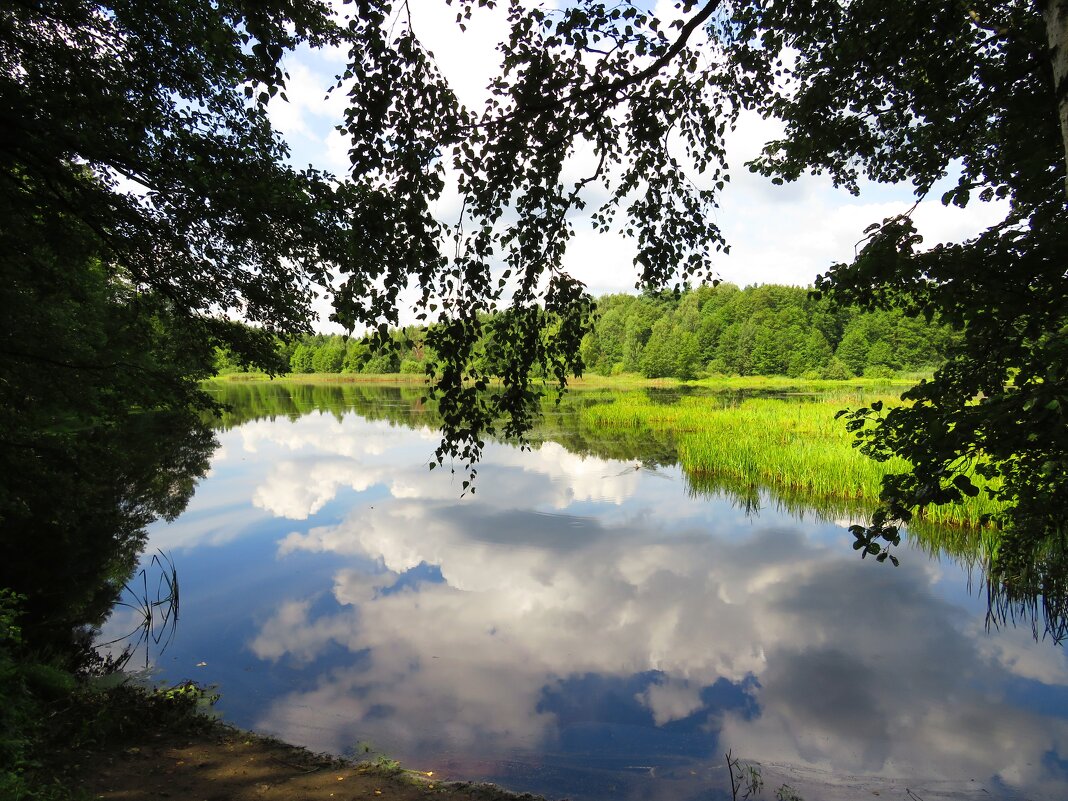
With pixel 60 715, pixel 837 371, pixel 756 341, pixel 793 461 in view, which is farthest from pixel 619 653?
pixel 756 341

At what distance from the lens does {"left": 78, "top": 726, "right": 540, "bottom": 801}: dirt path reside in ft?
14.5

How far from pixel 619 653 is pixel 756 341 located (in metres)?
89.6

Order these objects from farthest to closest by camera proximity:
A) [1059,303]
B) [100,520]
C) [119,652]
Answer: [100,520]
[119,652]
[1059,303]

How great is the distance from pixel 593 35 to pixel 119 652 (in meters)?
8.97

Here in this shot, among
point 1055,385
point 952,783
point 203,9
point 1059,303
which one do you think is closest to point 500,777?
point 952,783

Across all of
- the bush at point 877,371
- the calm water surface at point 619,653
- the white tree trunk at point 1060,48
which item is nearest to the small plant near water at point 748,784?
the calm water surface at point 619,653

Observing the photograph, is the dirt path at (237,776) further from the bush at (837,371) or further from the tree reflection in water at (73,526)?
the bush at (837,371)

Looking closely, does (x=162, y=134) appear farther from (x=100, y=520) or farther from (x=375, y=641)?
(x=100, y=520)

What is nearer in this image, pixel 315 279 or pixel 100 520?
pixel 315 279

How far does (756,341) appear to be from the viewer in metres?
89.9

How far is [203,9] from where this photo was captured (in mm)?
5180

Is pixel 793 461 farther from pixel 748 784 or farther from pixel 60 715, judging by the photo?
pixel 60 715

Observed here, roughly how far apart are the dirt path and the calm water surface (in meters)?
0.49

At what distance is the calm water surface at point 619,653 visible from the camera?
18.9 feet
